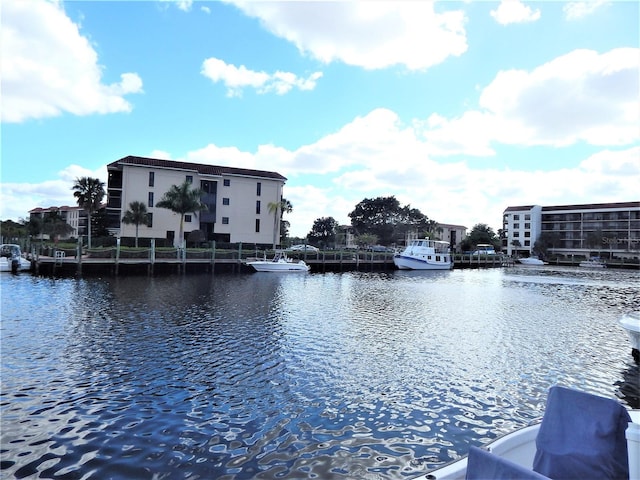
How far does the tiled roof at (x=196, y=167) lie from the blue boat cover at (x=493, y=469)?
57.0m

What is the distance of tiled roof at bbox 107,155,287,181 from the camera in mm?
53344

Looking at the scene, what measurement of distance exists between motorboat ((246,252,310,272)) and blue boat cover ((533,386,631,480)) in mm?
41014

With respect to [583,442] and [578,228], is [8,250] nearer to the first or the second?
[583,442]

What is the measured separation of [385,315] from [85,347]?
13200 millimetres

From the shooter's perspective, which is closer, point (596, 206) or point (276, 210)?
point (276, 210)

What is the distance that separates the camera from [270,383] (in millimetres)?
9703

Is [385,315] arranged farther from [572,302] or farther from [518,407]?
[572,302]

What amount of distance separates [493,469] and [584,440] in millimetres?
1323

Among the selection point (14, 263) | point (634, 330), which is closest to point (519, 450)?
point (634, 330)

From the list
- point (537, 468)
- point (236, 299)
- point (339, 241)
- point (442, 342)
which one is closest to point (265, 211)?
point (236, 299)

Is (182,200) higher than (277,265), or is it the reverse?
(182,200)

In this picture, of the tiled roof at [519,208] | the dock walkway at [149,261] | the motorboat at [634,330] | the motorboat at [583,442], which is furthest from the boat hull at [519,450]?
the tiled roof at [519,208]

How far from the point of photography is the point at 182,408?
8.13 meters

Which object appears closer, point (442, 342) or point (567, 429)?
point (567, 429)
